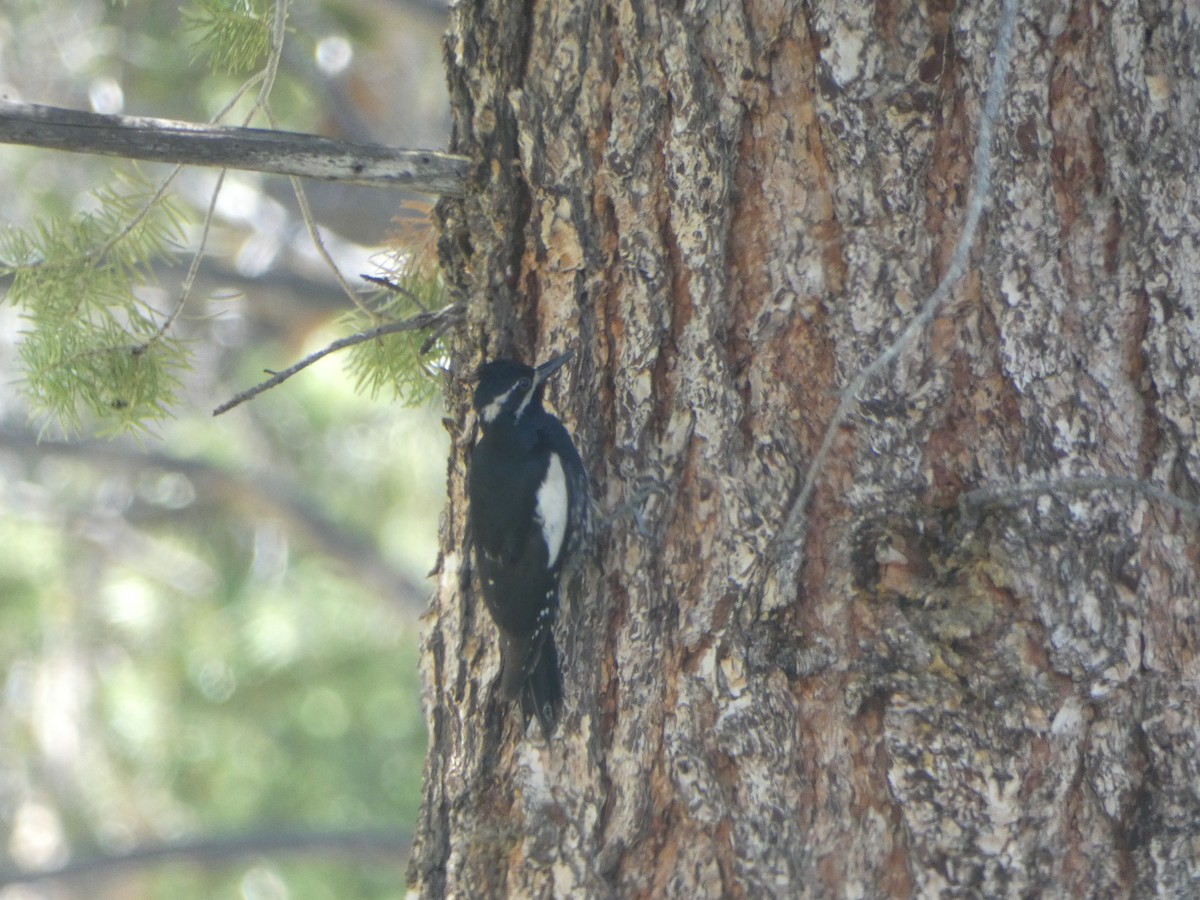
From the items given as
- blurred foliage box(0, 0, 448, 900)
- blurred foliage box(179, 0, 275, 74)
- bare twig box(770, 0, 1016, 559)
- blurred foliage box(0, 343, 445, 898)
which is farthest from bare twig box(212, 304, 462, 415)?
blurred foliage box(0, 343, 445, 898)

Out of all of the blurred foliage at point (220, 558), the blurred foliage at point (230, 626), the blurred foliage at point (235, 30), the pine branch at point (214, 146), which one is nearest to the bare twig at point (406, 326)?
the pine branch at point (214, 146)

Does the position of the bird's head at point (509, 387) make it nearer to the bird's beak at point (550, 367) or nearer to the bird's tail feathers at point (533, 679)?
the bird's beak at point (550, 367)

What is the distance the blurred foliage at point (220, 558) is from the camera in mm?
7316

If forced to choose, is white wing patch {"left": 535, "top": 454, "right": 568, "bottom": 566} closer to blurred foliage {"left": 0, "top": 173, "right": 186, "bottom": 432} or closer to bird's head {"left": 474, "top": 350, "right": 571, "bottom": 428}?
bird's head {"left": 474, "top": 350, "right": 571, "bottom": 428}

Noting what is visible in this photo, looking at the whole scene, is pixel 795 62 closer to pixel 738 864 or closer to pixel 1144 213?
pixel 1144 213

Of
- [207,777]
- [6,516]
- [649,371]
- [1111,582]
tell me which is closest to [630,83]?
[649,371]

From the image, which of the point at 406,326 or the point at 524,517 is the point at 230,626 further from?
the point at 406,326

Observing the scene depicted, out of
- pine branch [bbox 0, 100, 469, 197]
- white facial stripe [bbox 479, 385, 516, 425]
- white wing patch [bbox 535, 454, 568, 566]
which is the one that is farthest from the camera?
white wing patch [bbox 535, 454, 568, 566]

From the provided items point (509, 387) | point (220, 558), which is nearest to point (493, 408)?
point (509, 387)

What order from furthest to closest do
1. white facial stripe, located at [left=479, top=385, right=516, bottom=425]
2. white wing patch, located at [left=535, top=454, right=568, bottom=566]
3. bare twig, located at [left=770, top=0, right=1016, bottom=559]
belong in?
white wing patch, located at [left=535, top=454, right=568, bottom=566] → white facial stripe, located at [left=479, top=385, right=516, bottom=425] → bare twig, located at [left=770, top=0, right=1016, bottom=559]

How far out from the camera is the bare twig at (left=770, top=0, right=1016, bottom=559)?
1683 millimetres

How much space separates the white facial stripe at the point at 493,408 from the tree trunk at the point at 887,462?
294mm

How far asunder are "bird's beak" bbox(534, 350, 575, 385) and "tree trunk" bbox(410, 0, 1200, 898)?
147mm

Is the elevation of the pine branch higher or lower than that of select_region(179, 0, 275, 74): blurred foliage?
lower
